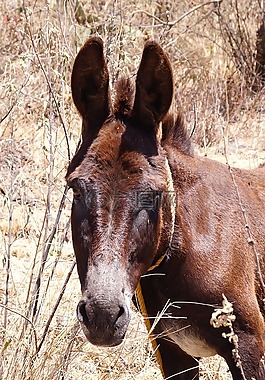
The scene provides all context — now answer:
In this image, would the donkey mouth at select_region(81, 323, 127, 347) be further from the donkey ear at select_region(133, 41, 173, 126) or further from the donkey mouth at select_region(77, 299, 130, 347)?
the donkey ear at select_region(133, 41, 173, 126)

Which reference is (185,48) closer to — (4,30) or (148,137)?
(4,30)

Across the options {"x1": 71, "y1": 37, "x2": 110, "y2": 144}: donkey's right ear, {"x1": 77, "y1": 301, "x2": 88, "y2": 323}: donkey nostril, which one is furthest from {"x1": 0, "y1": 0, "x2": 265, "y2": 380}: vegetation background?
{"x1": 77, "y1": 301, "x2": 88, "y2": 323}: donkey nostril

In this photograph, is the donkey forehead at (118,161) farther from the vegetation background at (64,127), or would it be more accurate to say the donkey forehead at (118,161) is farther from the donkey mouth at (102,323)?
the donkey mouth at (102,323)

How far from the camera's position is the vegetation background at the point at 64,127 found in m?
4.02

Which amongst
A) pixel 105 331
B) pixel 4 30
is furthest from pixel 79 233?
pixel 4 30

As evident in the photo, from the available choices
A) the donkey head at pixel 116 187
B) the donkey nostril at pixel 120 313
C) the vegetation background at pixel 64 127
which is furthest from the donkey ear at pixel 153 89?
the donkey nostril at pixel 120 313

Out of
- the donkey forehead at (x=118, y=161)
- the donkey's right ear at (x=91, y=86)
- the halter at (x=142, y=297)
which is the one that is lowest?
the halter at (x=142, y=297)

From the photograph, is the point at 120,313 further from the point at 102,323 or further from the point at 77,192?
the point at 77,192

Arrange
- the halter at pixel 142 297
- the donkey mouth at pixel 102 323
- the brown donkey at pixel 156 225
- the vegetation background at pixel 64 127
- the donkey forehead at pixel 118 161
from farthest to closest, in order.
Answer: the vegetation background at pixel 64 127
the halter at pixel 142 297
the donkey forehead at pixel 118 161
the brown donkey at pixel 156 225
the donkey mouth at pixel 102 323

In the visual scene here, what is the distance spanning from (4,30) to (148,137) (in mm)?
6435

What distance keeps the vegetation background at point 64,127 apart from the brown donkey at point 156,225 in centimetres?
30

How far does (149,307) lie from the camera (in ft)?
11.9

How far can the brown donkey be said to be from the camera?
9.84 ft

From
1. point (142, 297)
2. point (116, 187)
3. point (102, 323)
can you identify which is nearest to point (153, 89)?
point (116, 187)
